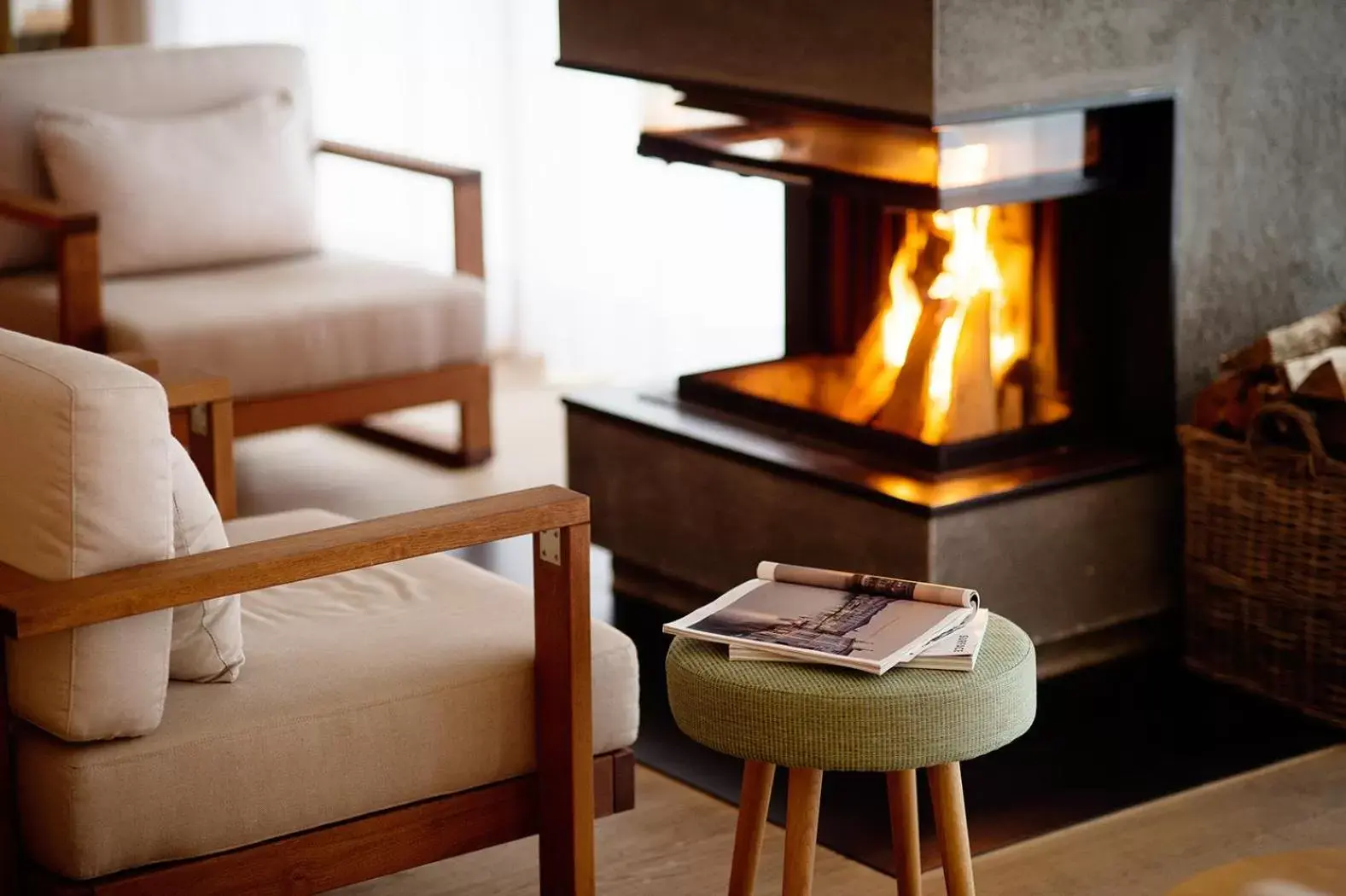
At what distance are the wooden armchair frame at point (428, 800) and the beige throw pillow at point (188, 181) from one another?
220 cm

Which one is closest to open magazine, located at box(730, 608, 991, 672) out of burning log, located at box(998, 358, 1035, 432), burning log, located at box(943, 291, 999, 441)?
burning log, located at box(943, 291, 999, 441)

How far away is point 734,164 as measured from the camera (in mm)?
3383

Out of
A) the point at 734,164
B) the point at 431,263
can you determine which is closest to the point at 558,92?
the point at 431,263

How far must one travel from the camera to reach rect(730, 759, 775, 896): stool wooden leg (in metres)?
2.22

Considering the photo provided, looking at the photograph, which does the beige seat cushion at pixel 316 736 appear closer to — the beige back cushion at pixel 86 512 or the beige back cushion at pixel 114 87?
the beige back cushion at pixel 86 512

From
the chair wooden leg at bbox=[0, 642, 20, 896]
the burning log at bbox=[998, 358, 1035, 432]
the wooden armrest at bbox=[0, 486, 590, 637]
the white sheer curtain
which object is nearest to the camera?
the wooden armrest at bbox=[0, 486, 590, 637]

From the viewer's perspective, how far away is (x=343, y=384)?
4.14 m

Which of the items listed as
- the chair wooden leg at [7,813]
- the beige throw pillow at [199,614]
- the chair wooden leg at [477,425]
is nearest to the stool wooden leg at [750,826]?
the beige throw pillow at [199,614]

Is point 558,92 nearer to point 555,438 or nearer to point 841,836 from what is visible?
point 555,438

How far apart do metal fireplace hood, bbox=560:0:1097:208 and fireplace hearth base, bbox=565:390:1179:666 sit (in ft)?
1.46

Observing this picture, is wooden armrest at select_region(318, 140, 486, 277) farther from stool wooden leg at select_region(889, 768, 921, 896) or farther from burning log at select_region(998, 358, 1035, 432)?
stool wooden leg at select_region(889, 768, 921, 896)

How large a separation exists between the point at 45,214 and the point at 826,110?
63.0 inches

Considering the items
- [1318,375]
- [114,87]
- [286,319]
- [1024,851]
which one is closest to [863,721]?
[1024,851]

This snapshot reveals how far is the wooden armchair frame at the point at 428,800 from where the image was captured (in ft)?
6.51
